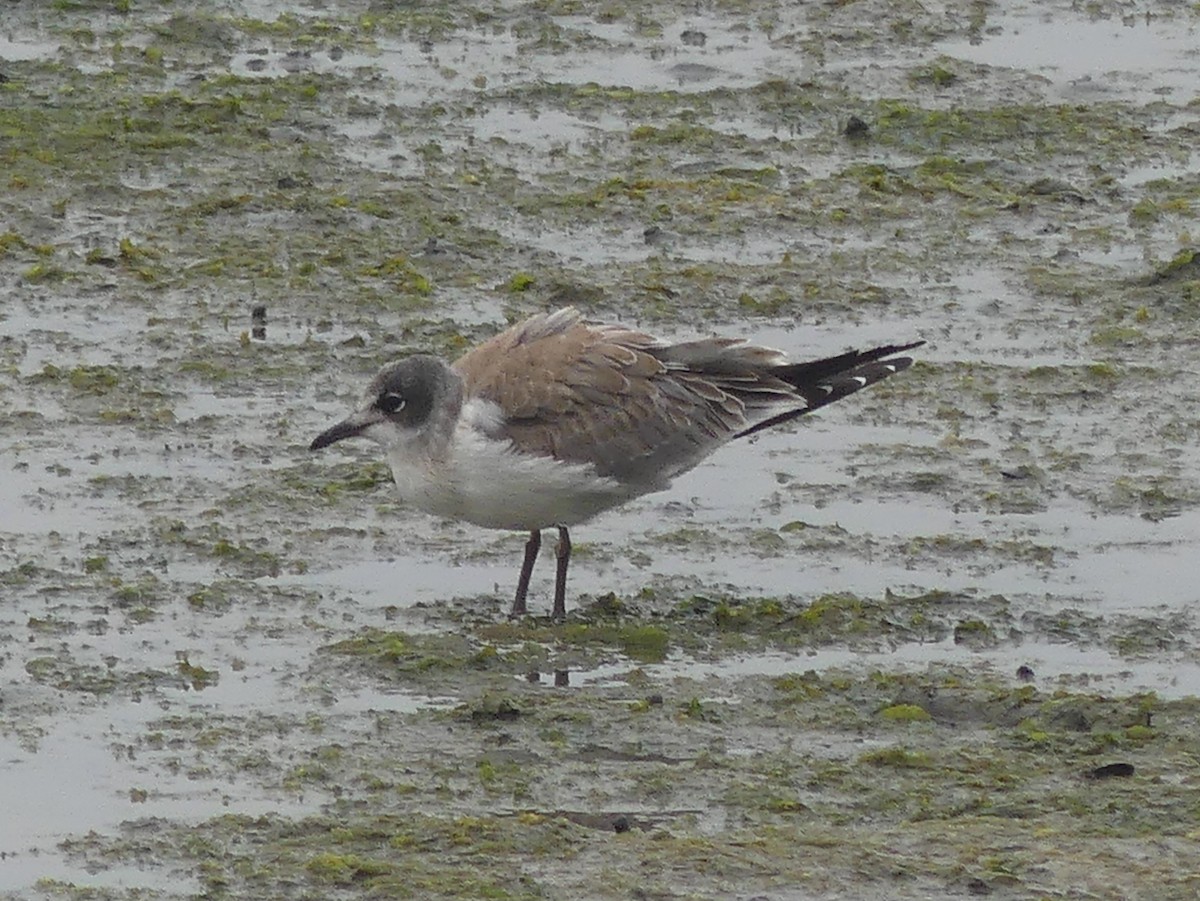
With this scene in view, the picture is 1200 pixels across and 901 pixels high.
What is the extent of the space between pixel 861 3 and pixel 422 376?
8.28m


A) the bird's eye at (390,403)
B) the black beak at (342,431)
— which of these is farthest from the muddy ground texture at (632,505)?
the bird's eye at (390,403)

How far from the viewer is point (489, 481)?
367 inches

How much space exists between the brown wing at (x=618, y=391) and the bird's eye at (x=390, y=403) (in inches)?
8.9

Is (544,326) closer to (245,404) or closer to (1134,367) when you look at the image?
(245,404)

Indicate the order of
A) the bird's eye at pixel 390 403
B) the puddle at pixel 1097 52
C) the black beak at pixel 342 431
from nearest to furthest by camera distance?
the bird's eye at pixel 390 403
the black beak at pixel 342 431
the puddle at pixel 1097 52

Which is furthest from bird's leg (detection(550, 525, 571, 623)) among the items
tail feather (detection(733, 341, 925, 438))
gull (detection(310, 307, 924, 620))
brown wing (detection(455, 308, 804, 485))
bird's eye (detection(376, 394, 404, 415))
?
tail feather (detection(733, 341, 925, 438))

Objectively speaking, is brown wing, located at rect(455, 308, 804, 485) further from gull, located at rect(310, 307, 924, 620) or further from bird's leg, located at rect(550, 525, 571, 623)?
bird's leg, located at rect(550, 525, 571, 623)

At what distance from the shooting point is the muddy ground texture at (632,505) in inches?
297

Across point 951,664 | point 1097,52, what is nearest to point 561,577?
point 951,664

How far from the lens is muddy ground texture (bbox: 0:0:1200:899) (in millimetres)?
7543

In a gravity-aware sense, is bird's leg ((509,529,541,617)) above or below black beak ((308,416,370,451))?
below

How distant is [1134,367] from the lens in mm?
11922

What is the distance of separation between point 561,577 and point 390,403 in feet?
2.63

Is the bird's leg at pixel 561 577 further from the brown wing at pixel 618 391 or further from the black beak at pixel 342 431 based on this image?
the black beak at pixel 342 431
